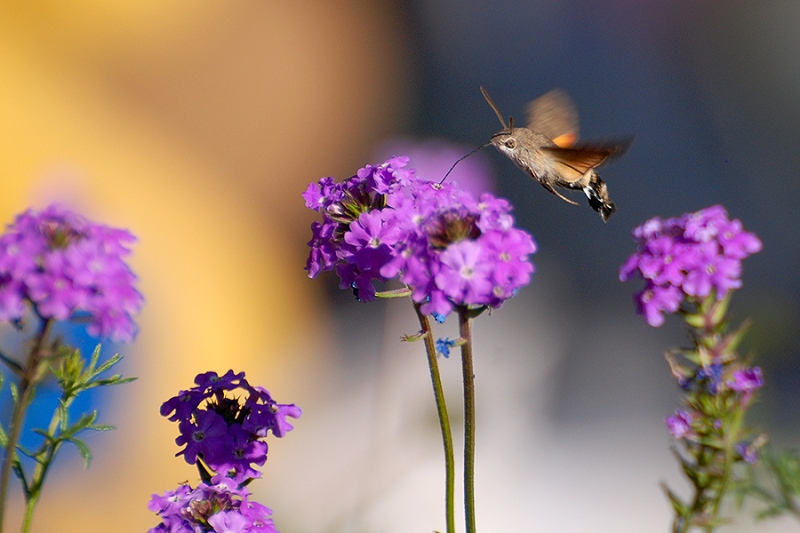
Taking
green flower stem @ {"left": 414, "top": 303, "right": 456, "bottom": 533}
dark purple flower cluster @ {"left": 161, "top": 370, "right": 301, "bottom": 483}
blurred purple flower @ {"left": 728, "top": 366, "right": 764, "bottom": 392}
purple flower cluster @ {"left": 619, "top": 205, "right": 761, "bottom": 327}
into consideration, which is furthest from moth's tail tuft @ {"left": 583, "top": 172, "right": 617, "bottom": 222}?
dark purple flower cluster @ {"left": 161, "top": 370, "right": 301, "bottom": 483}

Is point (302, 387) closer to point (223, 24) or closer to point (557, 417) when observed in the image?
point (557, 417)

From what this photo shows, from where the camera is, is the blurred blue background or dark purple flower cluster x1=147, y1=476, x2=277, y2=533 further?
the blurred blue background

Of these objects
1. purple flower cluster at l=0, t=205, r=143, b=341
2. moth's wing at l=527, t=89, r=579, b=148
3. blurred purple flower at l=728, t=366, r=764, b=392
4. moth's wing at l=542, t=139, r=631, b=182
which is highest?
moth's wing at l=527, t=89, r=579, b=148

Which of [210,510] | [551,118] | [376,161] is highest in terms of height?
[376,161]

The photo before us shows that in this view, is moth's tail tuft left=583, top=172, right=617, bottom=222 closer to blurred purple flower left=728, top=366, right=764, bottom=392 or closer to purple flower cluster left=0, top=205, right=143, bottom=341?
blurred purple flower left=728, top=366, right=764, bottom=392

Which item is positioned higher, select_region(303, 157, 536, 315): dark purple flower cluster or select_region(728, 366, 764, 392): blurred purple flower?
select_region(303, 157, 536, 315): dark purple flower cluster

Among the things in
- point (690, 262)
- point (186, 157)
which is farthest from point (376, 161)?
point (690, 262)

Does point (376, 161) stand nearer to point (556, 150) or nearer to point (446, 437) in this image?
point (556, 150)
